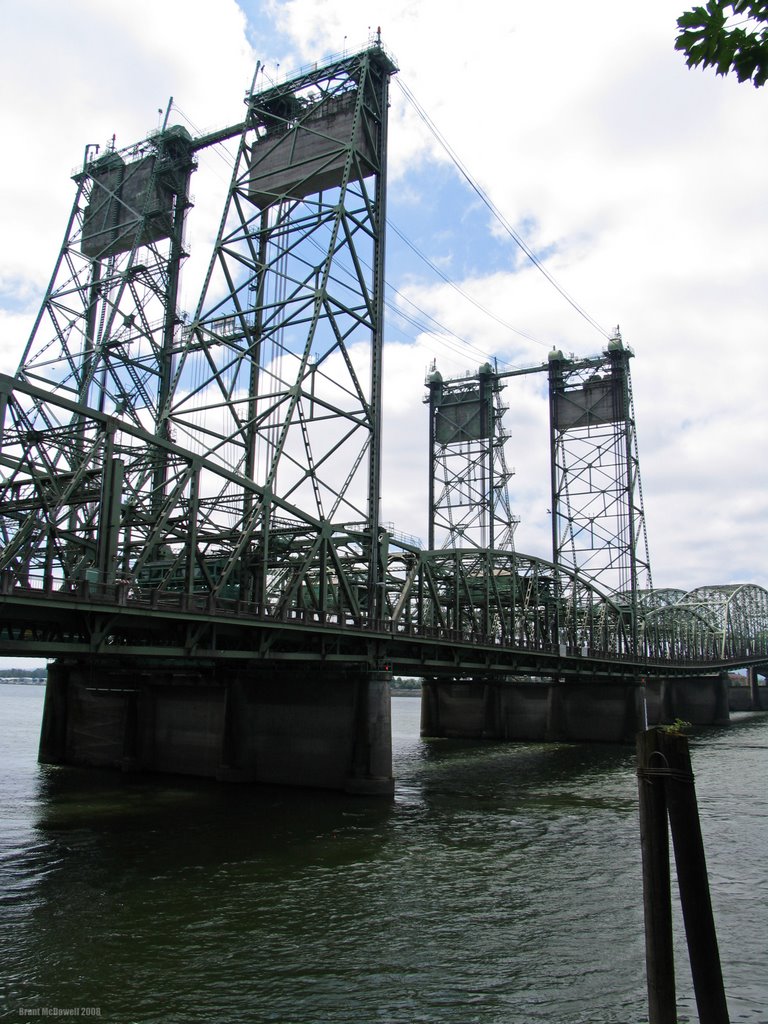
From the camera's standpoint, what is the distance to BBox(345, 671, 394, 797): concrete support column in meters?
37.2

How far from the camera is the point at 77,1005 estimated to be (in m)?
14.6

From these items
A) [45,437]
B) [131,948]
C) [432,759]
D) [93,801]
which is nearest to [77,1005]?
[131,948]

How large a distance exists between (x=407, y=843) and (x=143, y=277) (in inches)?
1773

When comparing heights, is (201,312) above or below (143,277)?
below

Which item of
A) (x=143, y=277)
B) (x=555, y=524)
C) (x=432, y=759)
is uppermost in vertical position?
(x=143, y=277)

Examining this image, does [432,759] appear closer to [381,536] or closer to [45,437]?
[381,536]

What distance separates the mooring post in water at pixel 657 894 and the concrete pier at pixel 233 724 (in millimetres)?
27644

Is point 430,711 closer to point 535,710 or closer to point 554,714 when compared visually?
point 535,710

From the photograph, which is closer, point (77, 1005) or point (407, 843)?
point (77, 1005)

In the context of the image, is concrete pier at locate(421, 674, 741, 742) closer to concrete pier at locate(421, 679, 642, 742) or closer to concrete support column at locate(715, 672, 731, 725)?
concrete pier at locate(421, 679, 642, 742)

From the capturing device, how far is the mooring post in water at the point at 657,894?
34.2 ft

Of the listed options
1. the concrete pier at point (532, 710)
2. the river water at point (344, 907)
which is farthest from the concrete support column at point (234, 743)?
the concrete pier at point (532, 710)

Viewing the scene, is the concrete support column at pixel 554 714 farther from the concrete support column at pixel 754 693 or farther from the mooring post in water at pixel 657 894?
the concrete support column at pixel 754 693

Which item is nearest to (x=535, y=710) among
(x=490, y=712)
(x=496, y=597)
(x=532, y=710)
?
(x=532, y=710)
